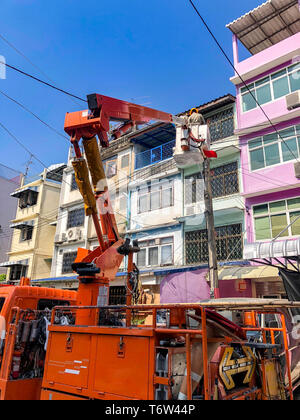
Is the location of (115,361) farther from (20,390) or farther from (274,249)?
(274,249)

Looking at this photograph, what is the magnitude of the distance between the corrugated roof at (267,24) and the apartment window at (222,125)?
4656mm

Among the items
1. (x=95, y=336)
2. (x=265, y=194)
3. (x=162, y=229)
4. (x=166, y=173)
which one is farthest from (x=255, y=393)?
(x=166, y=173)

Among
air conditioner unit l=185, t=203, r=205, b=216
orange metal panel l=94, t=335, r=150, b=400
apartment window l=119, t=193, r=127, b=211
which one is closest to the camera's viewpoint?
orange metal panel l=94, t=335, r=150, b=400

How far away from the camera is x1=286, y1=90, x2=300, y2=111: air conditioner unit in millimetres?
13863

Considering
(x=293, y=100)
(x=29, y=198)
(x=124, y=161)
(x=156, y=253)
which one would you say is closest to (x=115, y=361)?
(x=156, y=253)

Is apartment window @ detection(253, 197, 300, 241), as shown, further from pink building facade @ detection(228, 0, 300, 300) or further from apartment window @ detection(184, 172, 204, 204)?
apartment window @ detection(184, 172, 204, 204)

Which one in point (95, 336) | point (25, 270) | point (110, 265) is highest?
point (25, 270)

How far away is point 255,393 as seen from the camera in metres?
4.54

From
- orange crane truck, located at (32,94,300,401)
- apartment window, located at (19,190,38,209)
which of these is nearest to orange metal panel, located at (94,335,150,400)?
orange crane truck, located at (32,94,300,401)

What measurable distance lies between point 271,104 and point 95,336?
1436 centimetres

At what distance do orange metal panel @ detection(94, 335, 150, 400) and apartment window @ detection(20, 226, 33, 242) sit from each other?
25718mm

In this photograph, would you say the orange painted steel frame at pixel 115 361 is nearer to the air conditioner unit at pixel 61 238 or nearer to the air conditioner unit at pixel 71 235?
the air conditioner unit at pixel 71 235
